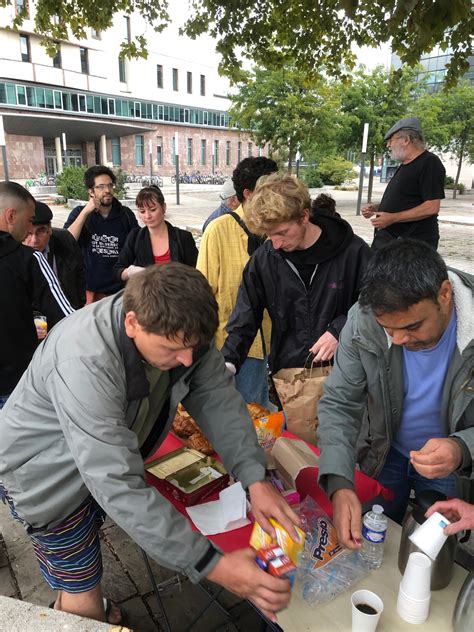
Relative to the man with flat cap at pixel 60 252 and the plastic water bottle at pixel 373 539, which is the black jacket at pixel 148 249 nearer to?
the man with flat cap at pixel 60 252

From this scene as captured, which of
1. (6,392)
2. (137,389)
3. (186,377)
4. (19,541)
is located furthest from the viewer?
(19,541)

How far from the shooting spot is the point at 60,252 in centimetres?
351

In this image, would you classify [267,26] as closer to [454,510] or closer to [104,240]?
[104,240]

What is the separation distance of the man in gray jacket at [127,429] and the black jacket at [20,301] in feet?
3.05

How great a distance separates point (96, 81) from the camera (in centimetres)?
3972

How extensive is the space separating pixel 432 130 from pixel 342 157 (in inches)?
407

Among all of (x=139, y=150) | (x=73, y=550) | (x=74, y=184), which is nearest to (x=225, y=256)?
(x=73, y=550)

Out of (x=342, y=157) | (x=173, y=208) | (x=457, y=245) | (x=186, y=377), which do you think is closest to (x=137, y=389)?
(x=186, y=377)

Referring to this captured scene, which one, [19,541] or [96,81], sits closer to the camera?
[19,541]

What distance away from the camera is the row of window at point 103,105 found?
115 ft

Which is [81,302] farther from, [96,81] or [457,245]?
[96,81]

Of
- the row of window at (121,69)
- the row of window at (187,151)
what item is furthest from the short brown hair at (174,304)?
the row of window at (187,151)

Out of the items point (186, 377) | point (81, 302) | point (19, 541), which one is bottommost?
point (19, 541)

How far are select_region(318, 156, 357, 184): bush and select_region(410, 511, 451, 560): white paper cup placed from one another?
28684 mm
